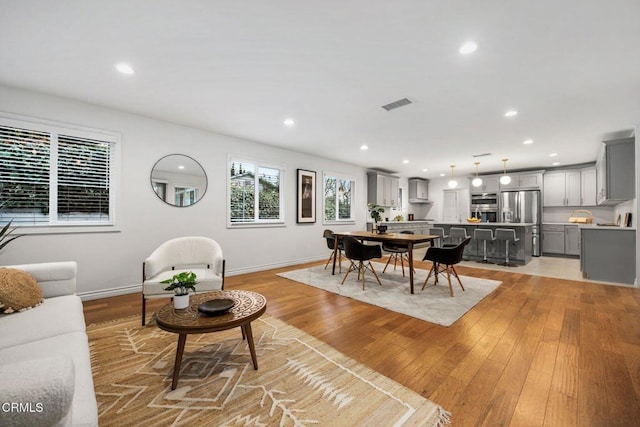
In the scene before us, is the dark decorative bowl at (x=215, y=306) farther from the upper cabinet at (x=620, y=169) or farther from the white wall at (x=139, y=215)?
the upper cabinet at (x=620, y=169)

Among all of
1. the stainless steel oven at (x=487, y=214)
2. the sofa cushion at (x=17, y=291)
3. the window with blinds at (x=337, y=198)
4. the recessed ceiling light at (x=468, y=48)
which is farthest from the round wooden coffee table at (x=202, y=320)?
the stainless steel oven at (x=487, y=214)

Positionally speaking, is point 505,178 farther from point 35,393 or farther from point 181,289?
point 35,393

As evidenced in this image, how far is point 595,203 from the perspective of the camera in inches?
261

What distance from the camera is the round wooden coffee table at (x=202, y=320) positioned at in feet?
5.47

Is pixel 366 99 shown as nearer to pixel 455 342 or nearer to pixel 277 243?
pixel 455 342

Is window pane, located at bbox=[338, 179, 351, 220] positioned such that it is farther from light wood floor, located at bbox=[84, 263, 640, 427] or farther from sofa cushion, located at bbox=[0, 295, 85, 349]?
sofa cushion, located at bbox=[0, 295, 85, 349]

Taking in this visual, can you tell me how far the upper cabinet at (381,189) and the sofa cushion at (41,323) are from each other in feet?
22.1

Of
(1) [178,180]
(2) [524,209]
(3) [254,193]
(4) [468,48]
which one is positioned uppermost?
(4) [468,48]

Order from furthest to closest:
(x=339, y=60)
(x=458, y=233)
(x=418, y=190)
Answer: (x=418, y=190)
(x=458, y=233)
(x=339, y=60)

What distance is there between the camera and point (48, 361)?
78 centimetres

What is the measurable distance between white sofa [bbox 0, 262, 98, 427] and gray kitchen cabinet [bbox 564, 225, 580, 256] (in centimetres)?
929

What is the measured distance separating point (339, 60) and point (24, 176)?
3792 millimetres

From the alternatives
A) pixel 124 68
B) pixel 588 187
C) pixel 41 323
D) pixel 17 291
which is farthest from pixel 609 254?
pixel 17 291

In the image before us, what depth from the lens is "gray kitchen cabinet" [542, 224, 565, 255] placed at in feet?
22.6
